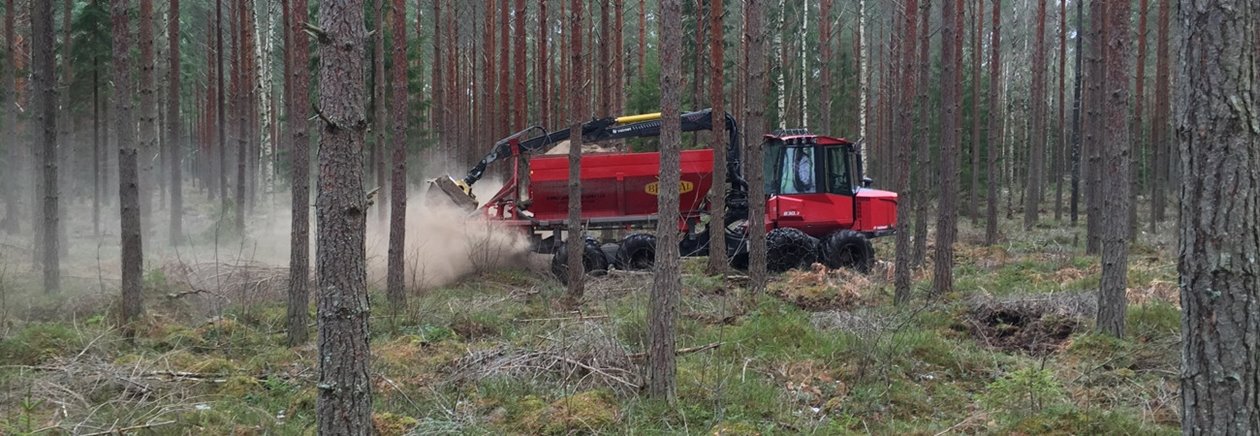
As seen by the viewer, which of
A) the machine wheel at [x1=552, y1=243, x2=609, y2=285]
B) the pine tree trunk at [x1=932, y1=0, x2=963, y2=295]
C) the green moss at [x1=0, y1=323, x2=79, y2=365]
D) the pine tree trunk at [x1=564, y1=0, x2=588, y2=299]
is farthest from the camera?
the machine wheel at [x1=552, y1=243, x2=609, y2=285]

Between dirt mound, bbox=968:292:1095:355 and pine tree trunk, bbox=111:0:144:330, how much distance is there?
9390mm

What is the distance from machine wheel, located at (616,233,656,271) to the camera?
51.3 feet

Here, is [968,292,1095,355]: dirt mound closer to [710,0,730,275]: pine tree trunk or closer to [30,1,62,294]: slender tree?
[710,0,730,275]: pine tree trunk

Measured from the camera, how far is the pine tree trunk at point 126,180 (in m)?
9.35

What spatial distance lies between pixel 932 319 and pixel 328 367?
7.61 m

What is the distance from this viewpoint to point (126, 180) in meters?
9.32

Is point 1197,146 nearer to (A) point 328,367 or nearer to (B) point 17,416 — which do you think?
(A) point 328,367

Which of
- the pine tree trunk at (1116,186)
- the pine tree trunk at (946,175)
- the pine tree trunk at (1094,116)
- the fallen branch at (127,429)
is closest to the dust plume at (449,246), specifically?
the pine tree trunk at (946,175)

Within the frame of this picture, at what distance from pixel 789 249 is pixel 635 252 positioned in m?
2.84

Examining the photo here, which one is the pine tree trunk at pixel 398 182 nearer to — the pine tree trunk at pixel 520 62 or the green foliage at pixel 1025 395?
the green foliage at pixel 1025 395

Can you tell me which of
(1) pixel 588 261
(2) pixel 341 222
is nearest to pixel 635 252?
(1) pixel 588 261

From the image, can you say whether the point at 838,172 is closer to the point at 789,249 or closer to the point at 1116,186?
the point at 789,249

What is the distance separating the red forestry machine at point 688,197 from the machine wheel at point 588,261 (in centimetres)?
2

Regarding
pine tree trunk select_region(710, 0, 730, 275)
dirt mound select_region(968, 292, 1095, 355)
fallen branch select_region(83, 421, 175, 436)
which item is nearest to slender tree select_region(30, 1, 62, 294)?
fallen branch select_region(83, 421, 175, 436)
